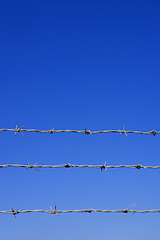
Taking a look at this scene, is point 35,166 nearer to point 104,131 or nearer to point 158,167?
point 104,131

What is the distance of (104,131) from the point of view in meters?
3.39

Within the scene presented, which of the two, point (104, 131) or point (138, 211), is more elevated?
point (104, 131)

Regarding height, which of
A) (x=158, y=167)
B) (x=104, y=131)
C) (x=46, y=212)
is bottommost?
(x=46, y=212)

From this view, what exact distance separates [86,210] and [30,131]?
998 millimetres

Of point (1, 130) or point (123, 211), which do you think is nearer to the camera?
point (123, 211)

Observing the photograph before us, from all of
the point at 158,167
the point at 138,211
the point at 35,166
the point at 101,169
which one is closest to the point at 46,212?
the point at 35,166

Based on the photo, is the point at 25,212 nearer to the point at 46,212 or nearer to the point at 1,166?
the point at 46,212

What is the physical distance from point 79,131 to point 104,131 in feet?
0.87

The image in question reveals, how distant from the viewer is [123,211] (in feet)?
10.5

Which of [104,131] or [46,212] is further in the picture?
[104,131]

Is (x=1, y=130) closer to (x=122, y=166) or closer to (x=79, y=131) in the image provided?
(x=79, y=131)

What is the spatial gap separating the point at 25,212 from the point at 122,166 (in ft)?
3.50

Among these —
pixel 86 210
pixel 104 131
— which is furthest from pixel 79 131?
pixel 86 210

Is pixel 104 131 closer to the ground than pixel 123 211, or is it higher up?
higher up
